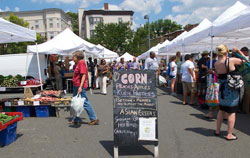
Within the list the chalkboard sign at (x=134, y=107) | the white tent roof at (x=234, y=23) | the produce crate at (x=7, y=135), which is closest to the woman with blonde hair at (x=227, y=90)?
the chalkboard sign at (x=134, y=107)

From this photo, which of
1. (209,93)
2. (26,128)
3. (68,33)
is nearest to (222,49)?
(209,93)

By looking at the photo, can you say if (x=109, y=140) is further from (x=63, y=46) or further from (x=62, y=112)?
(x=63, y=46)

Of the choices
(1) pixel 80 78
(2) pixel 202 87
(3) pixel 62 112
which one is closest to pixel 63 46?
(3) pixel 62 112

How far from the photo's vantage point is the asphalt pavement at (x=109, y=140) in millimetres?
3809

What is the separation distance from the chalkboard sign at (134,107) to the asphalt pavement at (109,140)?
0.36 metres

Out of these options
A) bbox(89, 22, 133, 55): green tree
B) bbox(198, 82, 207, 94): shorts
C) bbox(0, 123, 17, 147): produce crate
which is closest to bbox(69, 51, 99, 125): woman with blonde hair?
bbox(0, 123, 17, 147): produce crate

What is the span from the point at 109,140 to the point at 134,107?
4.24 feet

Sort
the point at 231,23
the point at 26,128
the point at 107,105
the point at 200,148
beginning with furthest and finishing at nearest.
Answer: the point at 107,105, the point at 231,23, the point at 26,128, the point at 200,148

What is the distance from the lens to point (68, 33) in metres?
13.4

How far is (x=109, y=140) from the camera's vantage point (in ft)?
14.7

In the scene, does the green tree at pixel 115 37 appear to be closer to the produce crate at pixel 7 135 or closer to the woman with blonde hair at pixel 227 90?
the produce crate at pixel 7 135

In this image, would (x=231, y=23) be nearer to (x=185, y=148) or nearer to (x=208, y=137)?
(x=208, y=137)

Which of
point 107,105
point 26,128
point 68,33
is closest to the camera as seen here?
point 26,128

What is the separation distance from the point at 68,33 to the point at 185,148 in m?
11.3
